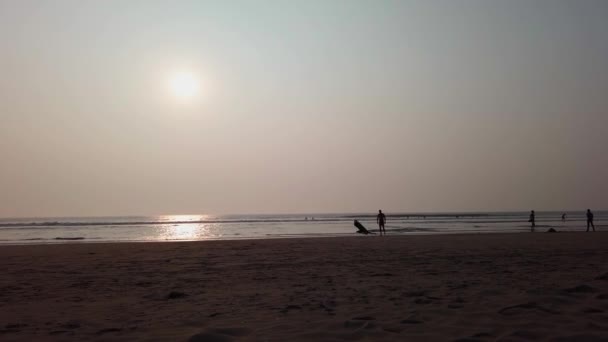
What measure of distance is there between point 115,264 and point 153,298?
6710 millimetres

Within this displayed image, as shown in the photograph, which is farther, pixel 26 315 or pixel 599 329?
pixel 26 315

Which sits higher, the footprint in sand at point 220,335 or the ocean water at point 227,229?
the footprint in sand at point 220,335

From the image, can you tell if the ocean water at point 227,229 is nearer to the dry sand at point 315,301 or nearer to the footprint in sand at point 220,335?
the dry sand at point 315,301

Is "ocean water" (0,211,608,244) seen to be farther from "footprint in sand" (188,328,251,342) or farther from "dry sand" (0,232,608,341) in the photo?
"footprint in sand" (188,328,251,342)

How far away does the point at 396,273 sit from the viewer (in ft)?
33.3

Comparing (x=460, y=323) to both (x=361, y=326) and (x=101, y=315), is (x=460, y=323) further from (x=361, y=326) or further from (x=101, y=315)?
(x=101, y=315)

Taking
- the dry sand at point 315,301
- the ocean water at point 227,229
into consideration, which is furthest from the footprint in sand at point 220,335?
the ocean water at point 227,229

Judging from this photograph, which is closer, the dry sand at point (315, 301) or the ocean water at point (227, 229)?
the dry sand at point (315, 301)

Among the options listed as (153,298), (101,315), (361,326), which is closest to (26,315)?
(101,315)

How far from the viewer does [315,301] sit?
7.02 meters

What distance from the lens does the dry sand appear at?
16.8ft

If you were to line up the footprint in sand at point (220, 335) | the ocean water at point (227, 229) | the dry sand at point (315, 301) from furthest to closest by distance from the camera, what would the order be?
the ocean water at point (227, 229)
the dry sand at point (315, 301)
the footprint in sand at point (220, 335)

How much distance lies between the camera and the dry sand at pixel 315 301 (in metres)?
5.12

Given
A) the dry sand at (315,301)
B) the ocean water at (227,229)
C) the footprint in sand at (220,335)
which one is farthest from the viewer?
the ocean water at (227,229)
